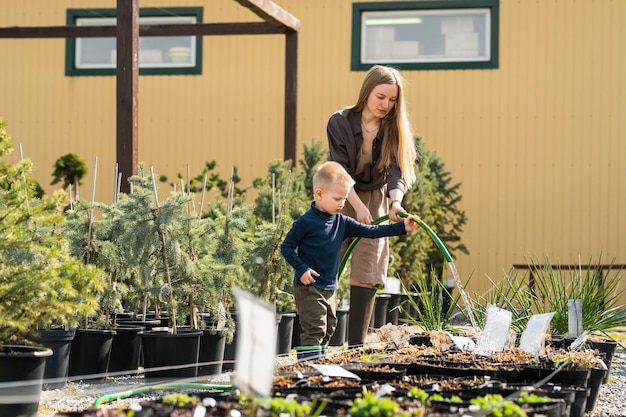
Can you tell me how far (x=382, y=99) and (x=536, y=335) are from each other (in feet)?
4.70

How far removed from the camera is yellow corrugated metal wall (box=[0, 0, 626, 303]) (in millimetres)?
10672

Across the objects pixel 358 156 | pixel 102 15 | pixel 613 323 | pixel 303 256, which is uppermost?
pixel 102 15

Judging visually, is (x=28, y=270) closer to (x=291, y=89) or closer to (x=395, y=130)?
(x=395, y=130)

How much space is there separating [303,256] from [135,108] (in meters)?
1.89

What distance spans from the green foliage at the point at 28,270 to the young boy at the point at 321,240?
3.13 ft

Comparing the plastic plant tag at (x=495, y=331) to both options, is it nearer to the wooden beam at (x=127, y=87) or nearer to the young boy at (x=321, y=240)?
the young boy at (x=321, y=240)

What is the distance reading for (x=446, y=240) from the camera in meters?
9.45

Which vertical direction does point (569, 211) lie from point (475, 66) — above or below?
below

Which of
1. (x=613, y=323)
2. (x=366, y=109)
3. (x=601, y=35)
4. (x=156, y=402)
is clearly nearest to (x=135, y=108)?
(x=366, y=109)

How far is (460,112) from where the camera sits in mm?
10945

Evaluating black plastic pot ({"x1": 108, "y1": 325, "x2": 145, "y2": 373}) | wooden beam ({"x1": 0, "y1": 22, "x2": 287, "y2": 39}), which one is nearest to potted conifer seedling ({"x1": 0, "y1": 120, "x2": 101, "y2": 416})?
black plastic pot ({"x1": 108, "y1": 325, "x2": 145, "y2": 373})

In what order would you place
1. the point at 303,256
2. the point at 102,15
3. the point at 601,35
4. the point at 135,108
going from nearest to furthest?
the point at 303,256 < the point at 135,108 < the point at 601,35 < the point at 102,15

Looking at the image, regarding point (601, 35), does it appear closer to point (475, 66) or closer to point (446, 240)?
point (475, 66)

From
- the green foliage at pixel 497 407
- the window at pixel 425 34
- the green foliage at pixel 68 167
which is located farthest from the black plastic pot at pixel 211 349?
the window at pixel 425 34
